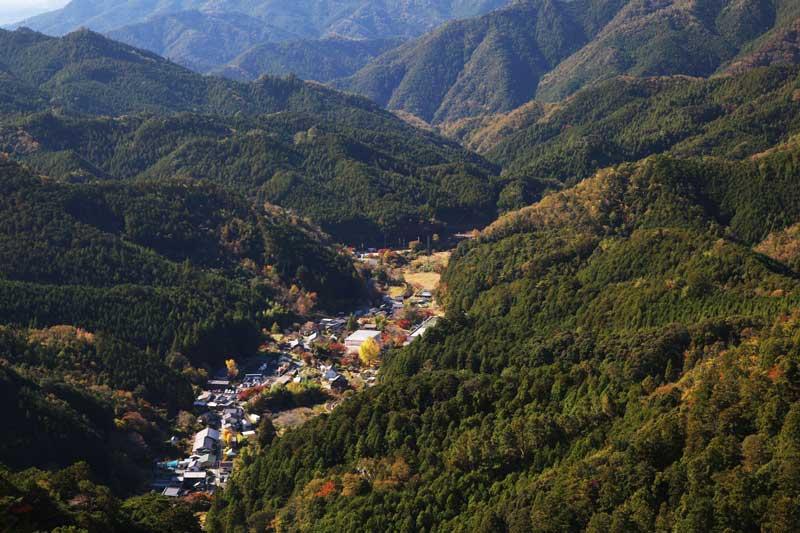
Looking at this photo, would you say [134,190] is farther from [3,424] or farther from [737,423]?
[737,423]

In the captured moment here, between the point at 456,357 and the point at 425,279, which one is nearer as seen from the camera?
the point at 456,357

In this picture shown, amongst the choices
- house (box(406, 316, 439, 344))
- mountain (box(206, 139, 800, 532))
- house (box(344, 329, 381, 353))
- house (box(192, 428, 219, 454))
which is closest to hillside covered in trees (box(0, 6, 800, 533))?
mountain (box(206, 139, 800, 532))

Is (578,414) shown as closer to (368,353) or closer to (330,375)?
(330,375)

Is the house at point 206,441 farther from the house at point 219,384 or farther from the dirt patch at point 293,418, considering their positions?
the house at point 219,384

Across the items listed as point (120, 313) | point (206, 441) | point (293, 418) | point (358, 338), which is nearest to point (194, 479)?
point (206, 441)

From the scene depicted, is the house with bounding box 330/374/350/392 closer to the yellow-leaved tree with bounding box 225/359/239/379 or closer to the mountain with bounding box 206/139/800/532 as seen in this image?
the mountain with bounding box 206/139/800/532
